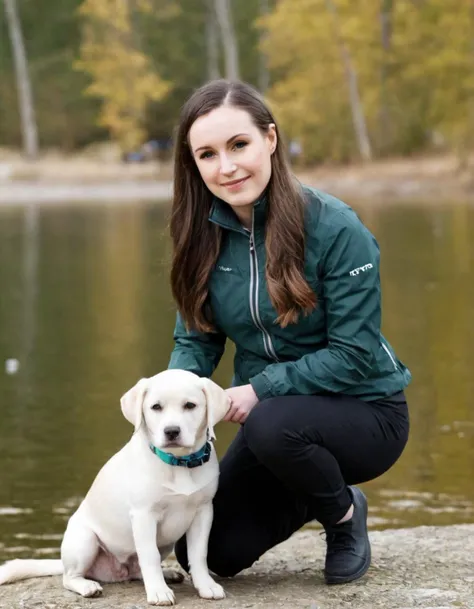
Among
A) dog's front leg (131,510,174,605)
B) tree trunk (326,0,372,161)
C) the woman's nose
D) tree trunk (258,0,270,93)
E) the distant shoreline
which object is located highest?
tree trunk (258,0,270,93)

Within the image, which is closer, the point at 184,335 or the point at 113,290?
the point at 184,335

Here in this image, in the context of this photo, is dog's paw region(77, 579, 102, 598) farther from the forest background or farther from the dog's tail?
the forest background

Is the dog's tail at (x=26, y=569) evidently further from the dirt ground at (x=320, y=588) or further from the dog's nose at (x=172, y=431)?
the dog's nose at (x=172, y=431)

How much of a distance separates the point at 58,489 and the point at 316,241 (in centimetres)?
330

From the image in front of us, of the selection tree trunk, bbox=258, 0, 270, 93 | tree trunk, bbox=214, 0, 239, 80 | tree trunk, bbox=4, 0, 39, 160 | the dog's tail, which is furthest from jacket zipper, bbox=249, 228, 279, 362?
tree trunk, bbox=258, 0, 270, 93

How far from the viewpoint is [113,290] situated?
52.6ft

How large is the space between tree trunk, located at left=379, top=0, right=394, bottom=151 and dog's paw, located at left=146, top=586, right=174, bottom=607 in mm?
37563

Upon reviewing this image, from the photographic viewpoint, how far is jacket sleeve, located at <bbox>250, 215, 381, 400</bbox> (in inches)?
160

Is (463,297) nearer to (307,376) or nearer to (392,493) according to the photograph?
(392,493)

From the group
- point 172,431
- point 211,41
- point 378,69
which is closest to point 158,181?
point 378,69

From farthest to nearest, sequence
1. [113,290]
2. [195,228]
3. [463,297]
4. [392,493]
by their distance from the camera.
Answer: [113,290], [463,297], [392,493], [195,228]

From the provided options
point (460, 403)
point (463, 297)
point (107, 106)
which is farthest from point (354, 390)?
point (107, 106)

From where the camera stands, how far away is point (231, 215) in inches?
169

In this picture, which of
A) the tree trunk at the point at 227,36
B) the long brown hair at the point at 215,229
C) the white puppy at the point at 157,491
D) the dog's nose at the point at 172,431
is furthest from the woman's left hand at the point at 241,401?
the tree trunk at the point at 227,36
